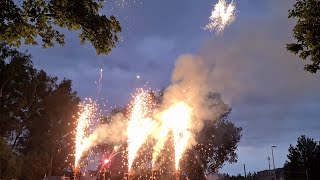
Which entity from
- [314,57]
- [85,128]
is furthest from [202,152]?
[314,57]

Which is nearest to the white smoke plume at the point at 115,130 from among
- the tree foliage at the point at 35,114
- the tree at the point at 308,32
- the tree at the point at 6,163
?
the tree foliage at the point at 35,114

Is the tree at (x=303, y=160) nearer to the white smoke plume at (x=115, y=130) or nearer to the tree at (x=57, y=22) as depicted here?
the white smoke plume at (x=115, y=130)

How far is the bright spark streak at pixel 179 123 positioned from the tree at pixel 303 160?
33.3 metres

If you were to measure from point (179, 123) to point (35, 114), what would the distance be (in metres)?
23.7

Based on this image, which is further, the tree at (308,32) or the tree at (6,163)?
the tree at (6,163)

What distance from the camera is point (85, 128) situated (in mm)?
44406

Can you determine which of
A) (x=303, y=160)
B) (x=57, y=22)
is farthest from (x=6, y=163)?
(x=303, y=160)

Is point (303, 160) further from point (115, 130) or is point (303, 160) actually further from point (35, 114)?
point (35, 114)

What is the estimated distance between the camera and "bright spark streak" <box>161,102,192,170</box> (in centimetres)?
4778

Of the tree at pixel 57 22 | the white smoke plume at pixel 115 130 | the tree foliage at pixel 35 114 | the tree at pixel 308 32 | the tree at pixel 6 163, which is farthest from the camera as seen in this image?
the white smoke plume at pixel 115 130

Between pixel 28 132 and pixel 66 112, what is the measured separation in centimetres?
652

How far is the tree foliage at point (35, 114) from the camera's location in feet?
156

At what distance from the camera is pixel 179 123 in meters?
48.2

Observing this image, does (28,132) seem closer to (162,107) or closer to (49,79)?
(49,79)
